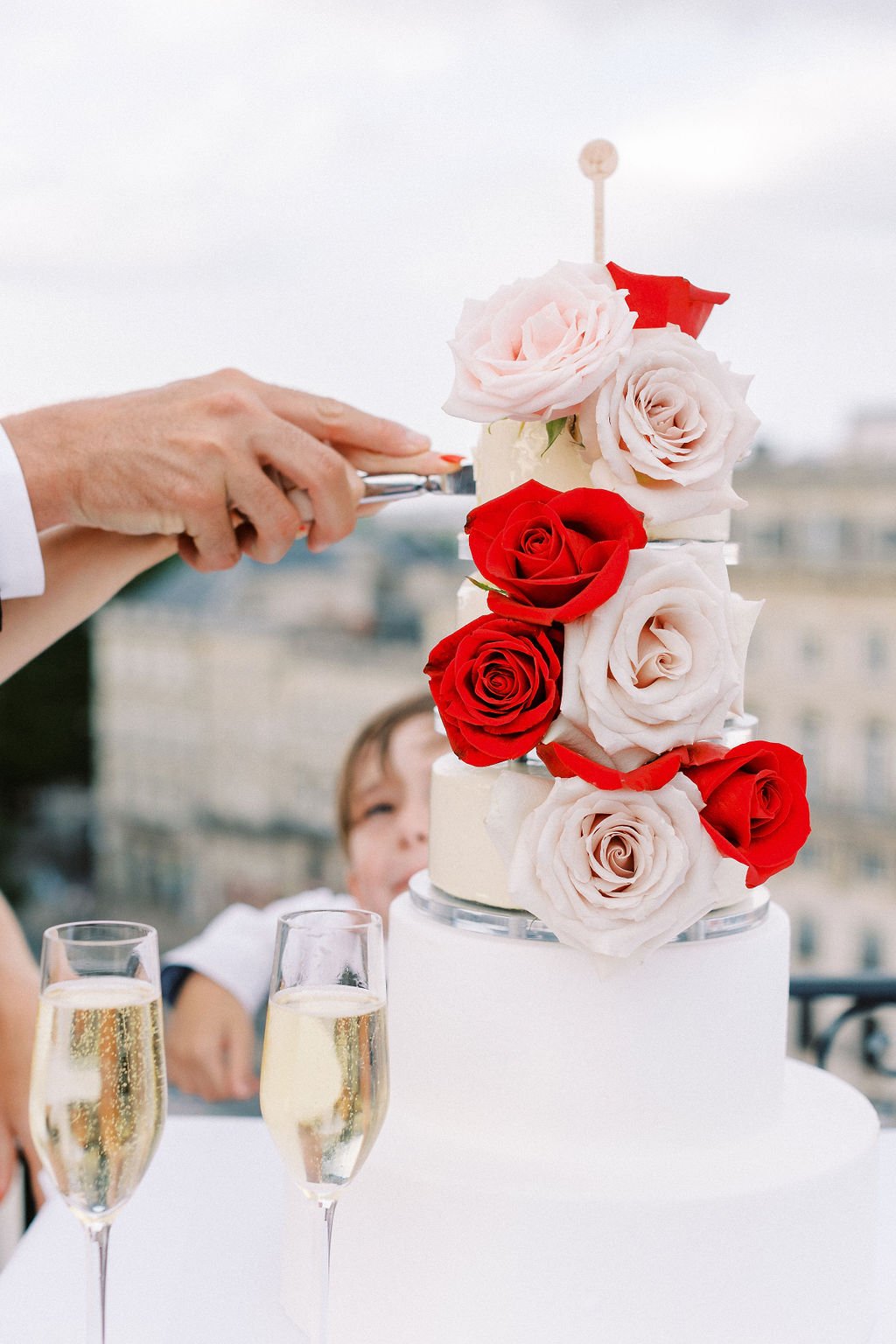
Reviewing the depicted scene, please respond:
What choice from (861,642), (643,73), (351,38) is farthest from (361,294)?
(861,642)

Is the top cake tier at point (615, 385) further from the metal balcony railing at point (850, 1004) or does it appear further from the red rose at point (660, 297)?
the metal balcony railing at point (850, 1004)

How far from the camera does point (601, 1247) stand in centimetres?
100

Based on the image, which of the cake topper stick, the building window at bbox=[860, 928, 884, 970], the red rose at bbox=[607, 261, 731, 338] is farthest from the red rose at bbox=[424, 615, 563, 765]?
the building window at bbox=[860, 928, 884, 970]

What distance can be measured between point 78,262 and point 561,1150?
6042 mm

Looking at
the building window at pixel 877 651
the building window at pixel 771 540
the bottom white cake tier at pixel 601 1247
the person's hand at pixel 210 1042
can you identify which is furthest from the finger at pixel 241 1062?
the building window at pixel 877 651

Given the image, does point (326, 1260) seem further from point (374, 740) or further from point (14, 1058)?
point (374, 740)

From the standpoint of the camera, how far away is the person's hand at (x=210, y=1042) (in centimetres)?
264

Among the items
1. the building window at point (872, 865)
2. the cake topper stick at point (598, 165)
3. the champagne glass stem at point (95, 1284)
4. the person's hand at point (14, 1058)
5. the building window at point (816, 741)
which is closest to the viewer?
the champagne glass stem at point (95, 1284)

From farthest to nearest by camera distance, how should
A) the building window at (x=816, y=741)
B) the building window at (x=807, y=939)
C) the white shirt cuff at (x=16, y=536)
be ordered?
1. the building window at (x=807, y=939)
2. the building window at (x=816, y=741)
3. the white shirt cuff at (x=16, y=536)

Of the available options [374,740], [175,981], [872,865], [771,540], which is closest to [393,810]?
[374,740]

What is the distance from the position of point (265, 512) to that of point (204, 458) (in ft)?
0.30

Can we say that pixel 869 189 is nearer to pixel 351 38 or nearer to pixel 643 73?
pixel 643 73

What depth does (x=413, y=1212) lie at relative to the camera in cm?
104

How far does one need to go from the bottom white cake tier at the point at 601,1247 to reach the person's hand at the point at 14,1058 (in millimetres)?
1334
